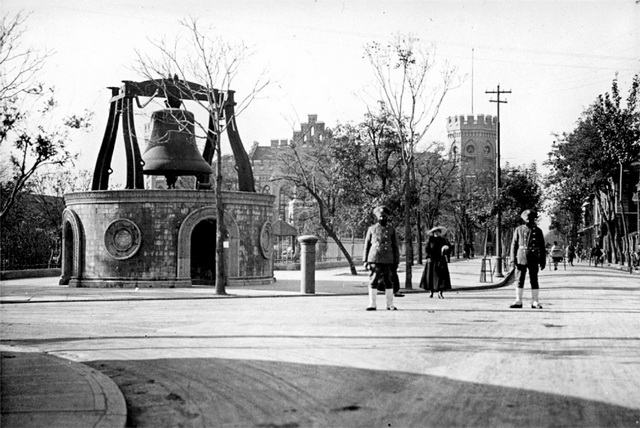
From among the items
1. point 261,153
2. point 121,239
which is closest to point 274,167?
point 261,153

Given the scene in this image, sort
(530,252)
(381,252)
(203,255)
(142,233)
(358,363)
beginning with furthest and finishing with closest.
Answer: (203,255), (142,233), (530,252), (381,252), (358,363)

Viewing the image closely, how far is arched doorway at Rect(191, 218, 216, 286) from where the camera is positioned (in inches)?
1077

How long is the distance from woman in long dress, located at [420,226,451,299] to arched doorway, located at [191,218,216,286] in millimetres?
9563

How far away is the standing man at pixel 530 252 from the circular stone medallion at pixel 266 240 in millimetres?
11613

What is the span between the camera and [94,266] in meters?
24.7

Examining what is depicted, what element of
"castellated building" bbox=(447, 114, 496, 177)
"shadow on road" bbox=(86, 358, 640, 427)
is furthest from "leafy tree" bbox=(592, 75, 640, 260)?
"castellated building" bbox=(447, 114, 496, 177)

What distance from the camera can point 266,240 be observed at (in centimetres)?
2628

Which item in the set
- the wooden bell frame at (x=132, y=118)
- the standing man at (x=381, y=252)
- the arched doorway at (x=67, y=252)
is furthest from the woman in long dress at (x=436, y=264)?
the arched doorway at (x=67, y=252)

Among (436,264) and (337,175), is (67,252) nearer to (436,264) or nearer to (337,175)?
(436,264)

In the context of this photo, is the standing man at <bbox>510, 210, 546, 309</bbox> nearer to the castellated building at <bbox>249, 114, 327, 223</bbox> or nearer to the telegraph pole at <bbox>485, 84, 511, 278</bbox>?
the telegraph pole at <bbox>485, 84, 511, 278</bbox>

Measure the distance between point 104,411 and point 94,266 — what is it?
63.3 ft

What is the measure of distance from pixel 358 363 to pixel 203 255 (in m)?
20.1

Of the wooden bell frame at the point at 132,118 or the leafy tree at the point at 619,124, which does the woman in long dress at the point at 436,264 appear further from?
the leafy tree at the point at 619,124

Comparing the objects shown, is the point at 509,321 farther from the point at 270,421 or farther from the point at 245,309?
the point at 270,421
